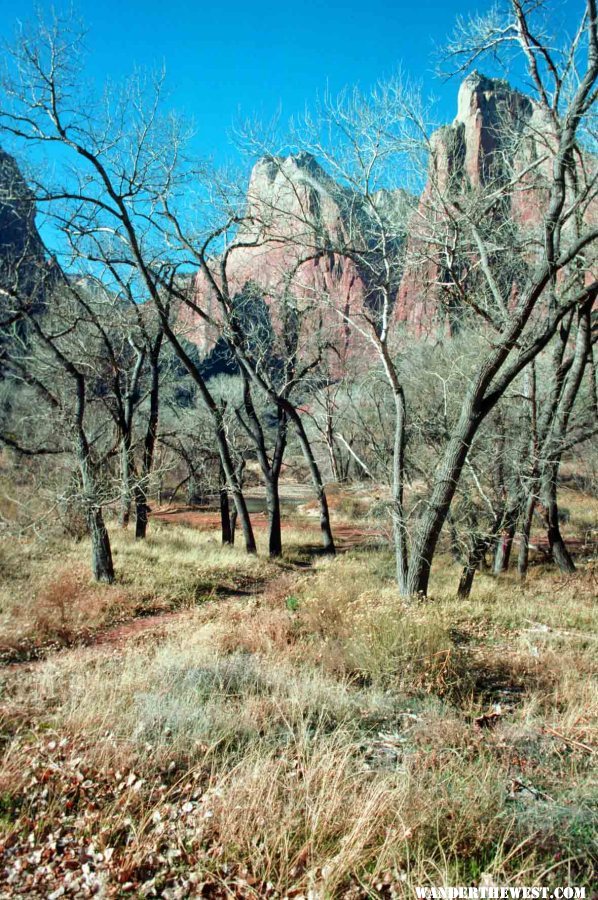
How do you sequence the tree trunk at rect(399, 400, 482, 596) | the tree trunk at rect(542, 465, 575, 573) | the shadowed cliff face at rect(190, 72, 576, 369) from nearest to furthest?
the tree trunk at rect(399, 400, 482, 596) → the shadowed cliff face at rect(190, 72, 576, 369) → the tree trunk at rect(542, 465, 575, 573)

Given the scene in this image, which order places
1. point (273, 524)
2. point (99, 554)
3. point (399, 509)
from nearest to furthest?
point (399, 509) < point (99, 554) < point (273, 524)

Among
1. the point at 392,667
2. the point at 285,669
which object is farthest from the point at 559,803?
the point at 285,669

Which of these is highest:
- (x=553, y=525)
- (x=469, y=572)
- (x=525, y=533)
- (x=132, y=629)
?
(x=553, y=525)

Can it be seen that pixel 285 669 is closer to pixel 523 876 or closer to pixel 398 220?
pixel 523 876

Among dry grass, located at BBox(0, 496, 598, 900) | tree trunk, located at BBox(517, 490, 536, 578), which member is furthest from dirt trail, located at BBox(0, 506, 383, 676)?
tree trunk, located at BBox(517, 490, 536, 578)

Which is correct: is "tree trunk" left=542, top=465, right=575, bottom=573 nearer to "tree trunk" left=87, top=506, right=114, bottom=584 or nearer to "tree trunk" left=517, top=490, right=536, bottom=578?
"tree trunk" left=517, top=490, right=536, bottom=578

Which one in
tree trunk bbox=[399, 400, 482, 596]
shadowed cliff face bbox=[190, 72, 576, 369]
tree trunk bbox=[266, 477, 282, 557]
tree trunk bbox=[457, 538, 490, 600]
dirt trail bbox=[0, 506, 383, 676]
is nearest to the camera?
dirt trail bbox=[0, 506, 383, 676]

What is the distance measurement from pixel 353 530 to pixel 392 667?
58.3ft

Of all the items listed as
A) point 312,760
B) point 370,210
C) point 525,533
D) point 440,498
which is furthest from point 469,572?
point 312,760

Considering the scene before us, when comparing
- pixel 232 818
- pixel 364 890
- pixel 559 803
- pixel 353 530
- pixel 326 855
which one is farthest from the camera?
pixel 353 530

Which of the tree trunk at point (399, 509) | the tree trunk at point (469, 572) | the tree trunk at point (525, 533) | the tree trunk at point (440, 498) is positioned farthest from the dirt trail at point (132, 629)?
the tree trunk at point (525, 533)

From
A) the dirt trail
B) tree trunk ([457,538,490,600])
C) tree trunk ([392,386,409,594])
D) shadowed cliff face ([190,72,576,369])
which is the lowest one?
the dirt trail

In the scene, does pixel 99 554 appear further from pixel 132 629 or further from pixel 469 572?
pixel 469 572

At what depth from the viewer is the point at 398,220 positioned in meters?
8.55
